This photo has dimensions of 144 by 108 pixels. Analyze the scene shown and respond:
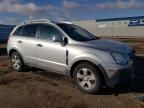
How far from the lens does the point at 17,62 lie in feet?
33.6

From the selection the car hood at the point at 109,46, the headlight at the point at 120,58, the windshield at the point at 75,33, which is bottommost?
the headlight at the point at 120,58

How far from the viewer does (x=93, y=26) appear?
68.1 meters

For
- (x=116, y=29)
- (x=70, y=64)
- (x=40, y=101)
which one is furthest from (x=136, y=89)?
(x=116, y=29)

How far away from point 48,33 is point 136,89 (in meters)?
2.94

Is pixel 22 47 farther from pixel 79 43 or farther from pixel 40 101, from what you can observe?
pixel 40 101

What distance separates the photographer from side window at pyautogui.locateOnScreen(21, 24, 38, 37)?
9.58 meters

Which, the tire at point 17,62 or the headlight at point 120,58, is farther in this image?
the tire at point 17,62

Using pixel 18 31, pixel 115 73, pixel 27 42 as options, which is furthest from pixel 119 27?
pixel 115 73

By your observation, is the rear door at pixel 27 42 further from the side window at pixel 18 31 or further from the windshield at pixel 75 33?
the windshield at pixel 75 33

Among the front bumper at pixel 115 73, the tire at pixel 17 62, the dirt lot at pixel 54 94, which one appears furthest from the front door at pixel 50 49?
the front bumper at pixel 115 73

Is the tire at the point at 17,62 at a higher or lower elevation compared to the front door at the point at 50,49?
lower

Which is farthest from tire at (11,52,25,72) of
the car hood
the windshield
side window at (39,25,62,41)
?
the car hood

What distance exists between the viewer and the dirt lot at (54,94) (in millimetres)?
6785

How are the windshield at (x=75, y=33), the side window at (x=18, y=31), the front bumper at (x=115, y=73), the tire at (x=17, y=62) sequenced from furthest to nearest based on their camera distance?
the side window at (x=18, y=31) < the tire at (x=17, y=62) < the windshield at (x=75, y=33) < the front bumper at (x=115, y=73)
